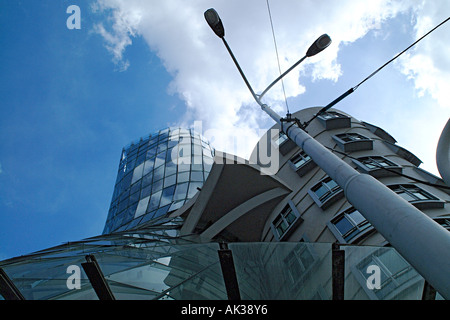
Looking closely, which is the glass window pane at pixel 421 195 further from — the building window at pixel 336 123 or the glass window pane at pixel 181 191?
the glass window pane at pixel 181 191

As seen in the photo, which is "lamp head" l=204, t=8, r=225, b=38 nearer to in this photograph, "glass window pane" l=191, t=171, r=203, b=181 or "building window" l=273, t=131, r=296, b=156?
"building window" l=273, t=131, r=296, b=156

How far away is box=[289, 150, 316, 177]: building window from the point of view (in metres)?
13.8

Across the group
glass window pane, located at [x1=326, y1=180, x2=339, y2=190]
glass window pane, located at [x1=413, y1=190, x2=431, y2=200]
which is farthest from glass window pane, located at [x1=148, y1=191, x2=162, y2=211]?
glass window pane, located at [x1=413, y1=190, x2=431, y2=200]

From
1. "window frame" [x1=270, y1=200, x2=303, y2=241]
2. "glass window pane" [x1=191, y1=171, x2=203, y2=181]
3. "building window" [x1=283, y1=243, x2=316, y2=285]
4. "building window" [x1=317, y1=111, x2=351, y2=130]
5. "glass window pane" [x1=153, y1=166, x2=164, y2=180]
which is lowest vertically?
"building window" [x1=283, y1=243, x2=316, y2=285]

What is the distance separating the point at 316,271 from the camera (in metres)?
4.52

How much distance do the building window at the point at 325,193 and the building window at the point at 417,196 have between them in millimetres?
1925

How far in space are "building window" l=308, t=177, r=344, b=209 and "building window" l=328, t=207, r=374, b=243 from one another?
2.59 ft

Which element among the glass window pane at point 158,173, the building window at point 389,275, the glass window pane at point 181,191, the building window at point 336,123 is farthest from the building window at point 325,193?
the glass window pane at point 158,173

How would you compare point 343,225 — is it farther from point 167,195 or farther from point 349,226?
point 167,195

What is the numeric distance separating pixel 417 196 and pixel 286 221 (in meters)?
4.87

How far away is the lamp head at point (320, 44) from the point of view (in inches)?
259

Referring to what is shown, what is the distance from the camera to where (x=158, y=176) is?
90.5ft
